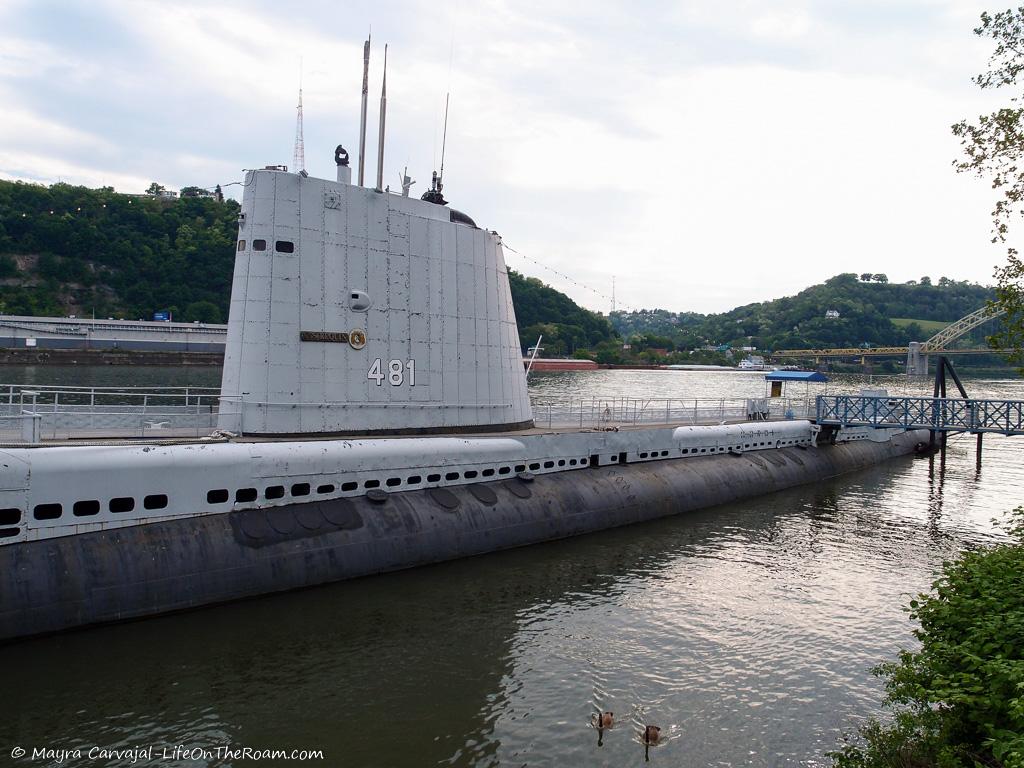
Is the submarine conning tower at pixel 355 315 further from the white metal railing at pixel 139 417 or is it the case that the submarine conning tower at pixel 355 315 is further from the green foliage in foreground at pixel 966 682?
the green foliage in foreground at pixel 966 682

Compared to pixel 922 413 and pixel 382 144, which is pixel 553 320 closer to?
pixel 922 413

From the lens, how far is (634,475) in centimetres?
2411

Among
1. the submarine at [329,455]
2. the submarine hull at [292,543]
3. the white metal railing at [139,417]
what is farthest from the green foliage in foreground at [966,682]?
the white metal railing at [139,417]

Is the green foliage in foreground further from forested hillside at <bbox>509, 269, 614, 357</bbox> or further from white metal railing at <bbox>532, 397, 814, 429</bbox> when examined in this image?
Result: forested hillside at <bbox>509, 269, 614, 357</bbox>

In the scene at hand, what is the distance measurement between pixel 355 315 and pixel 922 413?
28158mm

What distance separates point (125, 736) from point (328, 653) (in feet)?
11.7

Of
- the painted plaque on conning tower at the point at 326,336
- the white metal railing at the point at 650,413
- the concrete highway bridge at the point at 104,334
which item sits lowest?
the white metal railing at the point at 650,413

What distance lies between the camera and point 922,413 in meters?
33.4

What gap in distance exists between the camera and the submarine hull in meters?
12.4

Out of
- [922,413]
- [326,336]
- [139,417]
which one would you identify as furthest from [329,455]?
[922,413]

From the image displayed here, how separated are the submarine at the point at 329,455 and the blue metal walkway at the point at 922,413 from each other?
1473 centimetres

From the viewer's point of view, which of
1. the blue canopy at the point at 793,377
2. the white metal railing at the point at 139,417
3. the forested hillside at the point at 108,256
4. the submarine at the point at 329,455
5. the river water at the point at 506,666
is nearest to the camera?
the river water at the point at 506,666

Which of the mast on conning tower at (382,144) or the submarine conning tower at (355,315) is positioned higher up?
the mast on conning tower at (382,144)

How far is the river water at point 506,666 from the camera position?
10.6 m
